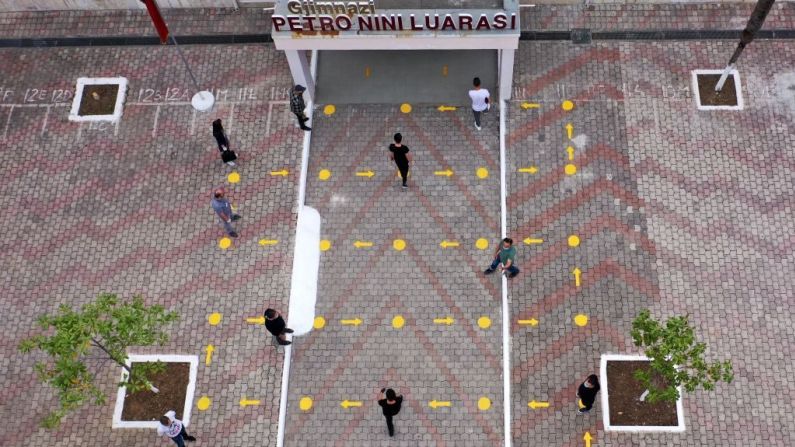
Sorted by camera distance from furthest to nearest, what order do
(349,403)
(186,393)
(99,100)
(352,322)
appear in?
1. (99,100)
2. (352,322)
3. (186,393)
4. (349,403)

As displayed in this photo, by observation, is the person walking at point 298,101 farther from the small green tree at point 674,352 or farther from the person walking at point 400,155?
the small green tree at point 674,352

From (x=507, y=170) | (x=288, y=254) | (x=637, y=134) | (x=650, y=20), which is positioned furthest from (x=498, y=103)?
(x=288, y=254)

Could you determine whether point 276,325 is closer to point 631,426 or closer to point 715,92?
point 631,426

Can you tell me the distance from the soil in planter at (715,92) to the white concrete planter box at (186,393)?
16.2 meters

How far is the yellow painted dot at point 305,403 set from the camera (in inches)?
660

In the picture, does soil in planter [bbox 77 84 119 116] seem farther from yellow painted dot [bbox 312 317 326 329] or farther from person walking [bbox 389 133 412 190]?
yellow painted dot [bbox 312 317 326 329]

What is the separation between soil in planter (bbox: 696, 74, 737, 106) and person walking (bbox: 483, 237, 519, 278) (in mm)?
7905

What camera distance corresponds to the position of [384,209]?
19.0 m

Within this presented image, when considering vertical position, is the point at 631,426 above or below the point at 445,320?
below

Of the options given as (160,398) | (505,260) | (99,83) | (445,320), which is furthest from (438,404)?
(99,83)

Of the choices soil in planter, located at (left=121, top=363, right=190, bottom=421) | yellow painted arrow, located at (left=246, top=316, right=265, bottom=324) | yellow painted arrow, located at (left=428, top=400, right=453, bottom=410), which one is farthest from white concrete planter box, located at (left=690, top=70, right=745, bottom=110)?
soil in planter, located at (left=121, top=363, right=190, bottom=421)

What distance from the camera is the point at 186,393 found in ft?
55.5

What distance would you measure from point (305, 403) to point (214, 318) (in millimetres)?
3390

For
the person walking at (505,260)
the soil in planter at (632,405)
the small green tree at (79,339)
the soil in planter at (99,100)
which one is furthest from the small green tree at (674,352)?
the soil in planter at (99,100)
